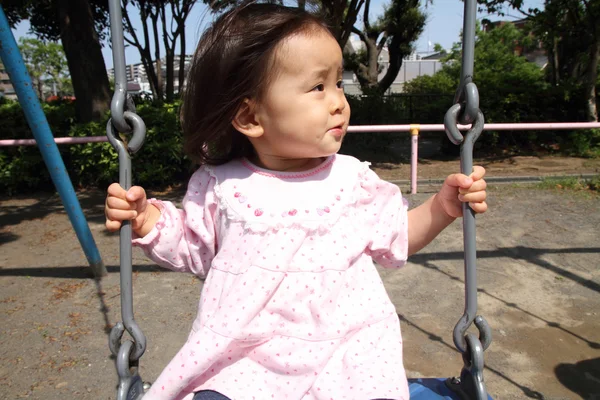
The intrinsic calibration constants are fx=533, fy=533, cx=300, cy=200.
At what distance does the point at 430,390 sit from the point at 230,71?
1060 mm

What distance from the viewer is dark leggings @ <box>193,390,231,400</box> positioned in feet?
4.16

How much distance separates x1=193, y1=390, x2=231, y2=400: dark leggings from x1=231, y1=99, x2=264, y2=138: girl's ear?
68 centimetres

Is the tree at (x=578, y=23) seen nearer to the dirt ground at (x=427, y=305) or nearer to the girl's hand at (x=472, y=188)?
the dirt ground at (x=427, y=305)

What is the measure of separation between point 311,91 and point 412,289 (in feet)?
9.53

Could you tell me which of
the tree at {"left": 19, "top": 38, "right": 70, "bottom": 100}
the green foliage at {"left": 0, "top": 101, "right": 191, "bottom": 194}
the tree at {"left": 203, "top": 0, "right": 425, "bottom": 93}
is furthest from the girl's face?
the tree at {"left": 19, "top": 38, "right": 70, "bottom": 100}

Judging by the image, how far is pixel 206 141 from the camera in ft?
5.22

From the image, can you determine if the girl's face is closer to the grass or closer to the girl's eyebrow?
the girl's eyebrow

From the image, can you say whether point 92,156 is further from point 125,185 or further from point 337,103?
point 337,103

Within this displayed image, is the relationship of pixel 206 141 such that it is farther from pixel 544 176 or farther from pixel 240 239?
pixel 544 176

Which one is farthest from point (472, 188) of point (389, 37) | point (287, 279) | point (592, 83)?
point (389, 37)

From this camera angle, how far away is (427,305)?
12.2 ft

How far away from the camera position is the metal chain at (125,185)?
4.51ft

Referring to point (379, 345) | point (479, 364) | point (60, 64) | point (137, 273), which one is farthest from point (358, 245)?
point (60, 64)

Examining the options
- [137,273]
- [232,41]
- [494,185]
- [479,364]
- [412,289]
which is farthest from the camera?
[494,185]
